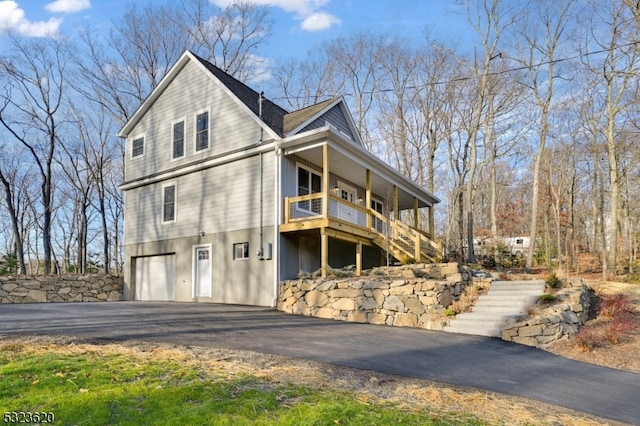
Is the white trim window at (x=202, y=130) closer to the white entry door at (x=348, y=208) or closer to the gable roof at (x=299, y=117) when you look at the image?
the gable roof at (x=299, y=117)

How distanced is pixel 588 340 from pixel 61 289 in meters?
17.0

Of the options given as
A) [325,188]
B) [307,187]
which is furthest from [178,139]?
[325,188]

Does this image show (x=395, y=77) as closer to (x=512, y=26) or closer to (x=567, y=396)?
(x=512, y=26)

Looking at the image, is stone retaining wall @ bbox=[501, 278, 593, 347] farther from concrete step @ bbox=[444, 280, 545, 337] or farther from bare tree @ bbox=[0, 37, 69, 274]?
bare tree @ bbox=[0, 37, 69, 274]

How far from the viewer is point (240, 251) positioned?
→ 1373cm

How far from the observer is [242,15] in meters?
26.7

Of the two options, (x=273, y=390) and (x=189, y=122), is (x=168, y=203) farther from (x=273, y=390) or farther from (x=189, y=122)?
(x=273, y=390)

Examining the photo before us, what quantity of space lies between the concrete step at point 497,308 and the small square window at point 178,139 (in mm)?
11385

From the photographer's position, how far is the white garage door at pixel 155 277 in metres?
15.8

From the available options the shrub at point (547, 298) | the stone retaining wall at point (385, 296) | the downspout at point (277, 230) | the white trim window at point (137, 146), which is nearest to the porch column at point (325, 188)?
the downspout at point (277, 230)

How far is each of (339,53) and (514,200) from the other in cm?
1592

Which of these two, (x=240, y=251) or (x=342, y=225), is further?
(x=240, y=251)

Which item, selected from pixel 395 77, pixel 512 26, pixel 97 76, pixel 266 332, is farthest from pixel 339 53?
pixel 266 332

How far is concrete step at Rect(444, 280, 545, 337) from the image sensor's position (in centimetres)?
925
